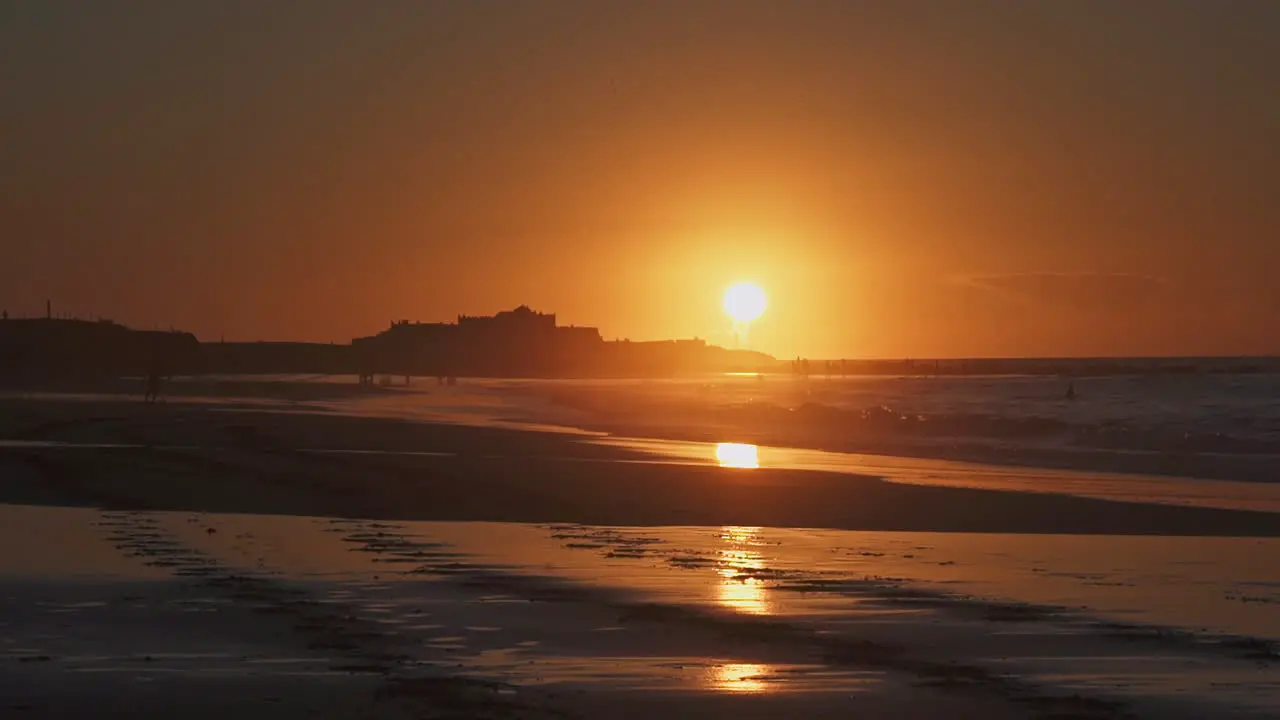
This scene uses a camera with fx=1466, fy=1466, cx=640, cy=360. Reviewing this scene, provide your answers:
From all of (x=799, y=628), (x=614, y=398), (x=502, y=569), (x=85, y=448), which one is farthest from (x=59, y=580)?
(x=614, y=398)

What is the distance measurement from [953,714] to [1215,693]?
5.95 feet

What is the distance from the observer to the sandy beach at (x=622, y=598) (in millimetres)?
8820

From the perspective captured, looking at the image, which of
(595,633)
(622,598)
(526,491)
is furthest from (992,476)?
(595,633)

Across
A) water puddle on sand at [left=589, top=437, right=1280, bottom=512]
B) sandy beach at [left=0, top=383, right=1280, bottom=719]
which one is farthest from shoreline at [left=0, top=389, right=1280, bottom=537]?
water puddle on sand at [left=589, top=437, right=1280, bottom=512]

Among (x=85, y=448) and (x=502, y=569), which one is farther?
(x=85, y=448)

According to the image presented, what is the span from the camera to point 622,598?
41.2ft

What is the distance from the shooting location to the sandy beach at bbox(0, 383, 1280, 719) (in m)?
8.82

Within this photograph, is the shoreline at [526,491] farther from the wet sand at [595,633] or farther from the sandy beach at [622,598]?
the wet sand at [595,633]

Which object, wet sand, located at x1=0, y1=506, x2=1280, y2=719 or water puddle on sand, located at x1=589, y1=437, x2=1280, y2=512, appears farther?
water puddle on sand, located at x1=589, y1=437, x2=1280, y2=512

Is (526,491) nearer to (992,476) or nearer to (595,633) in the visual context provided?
(992,476)

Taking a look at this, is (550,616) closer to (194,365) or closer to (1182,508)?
(1182,508)

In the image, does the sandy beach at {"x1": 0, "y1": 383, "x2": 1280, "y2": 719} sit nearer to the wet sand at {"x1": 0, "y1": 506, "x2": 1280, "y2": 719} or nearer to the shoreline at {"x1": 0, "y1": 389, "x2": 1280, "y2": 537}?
the wet sand at {"x1": 0, "y1": 506, "x2": 1280, "y2": 719}

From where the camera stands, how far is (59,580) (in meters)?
13.0

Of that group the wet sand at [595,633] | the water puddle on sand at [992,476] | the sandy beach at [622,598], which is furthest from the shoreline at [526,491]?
the wet sand at [595,633]
